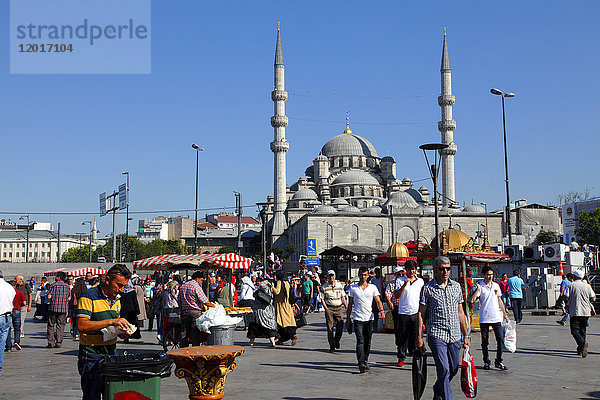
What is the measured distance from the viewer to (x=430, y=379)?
7.90 meters

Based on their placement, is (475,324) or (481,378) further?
(475,324)

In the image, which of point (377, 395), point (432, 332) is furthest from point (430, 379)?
point (432, 332)

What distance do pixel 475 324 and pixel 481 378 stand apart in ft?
18.2

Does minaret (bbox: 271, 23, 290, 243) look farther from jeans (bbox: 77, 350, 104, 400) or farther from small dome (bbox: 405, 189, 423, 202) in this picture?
jeans (bbox: 77, 350, 104, 400)

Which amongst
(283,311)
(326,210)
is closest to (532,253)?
(283,311)

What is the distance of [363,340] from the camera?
28.2 ft

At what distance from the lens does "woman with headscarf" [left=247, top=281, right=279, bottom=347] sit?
11.6 metres

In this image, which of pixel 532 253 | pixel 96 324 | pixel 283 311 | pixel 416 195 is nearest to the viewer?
pixel 96 324

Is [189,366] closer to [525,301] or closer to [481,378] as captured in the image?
[481,378]

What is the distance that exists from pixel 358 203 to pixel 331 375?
2786 inches

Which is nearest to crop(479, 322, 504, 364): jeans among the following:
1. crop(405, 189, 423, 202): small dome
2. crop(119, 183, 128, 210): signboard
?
crop(119, 183, 128, 210): signboard

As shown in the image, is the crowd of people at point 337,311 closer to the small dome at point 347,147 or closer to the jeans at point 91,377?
the jeans at point 91,377

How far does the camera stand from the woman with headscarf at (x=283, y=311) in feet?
38.2

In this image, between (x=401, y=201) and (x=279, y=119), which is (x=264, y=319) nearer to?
(x=279, y=119)
